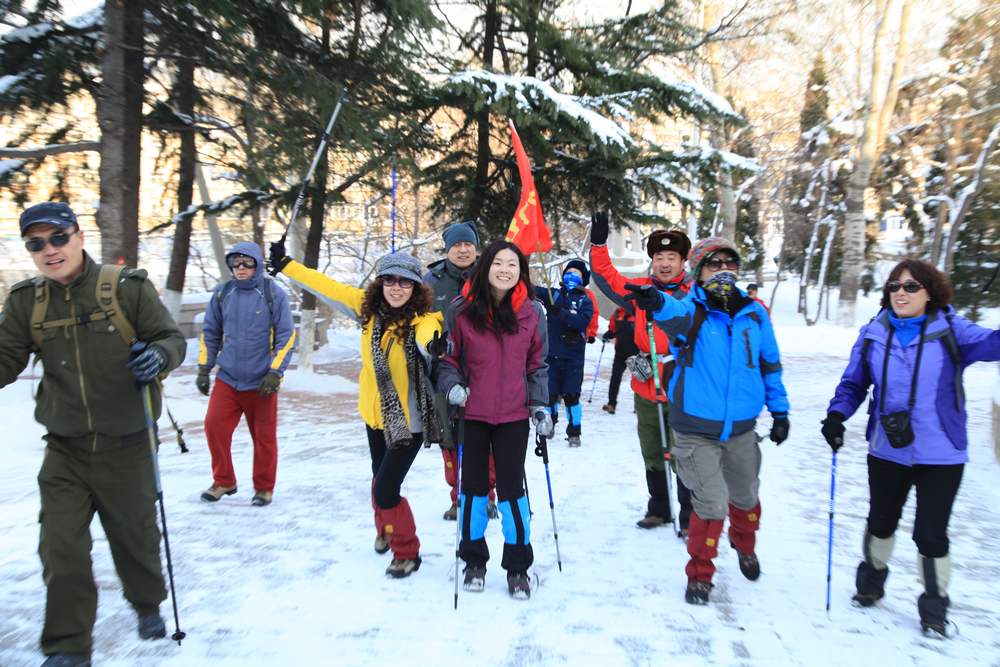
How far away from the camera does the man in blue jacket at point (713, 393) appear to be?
382 cm

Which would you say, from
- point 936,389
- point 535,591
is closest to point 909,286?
point 936,389

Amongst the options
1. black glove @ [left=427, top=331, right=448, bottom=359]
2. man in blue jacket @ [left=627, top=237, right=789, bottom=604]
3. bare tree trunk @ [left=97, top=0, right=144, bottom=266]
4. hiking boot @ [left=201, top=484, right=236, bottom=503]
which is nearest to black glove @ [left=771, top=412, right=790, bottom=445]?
man in blue jacket @ [left=627, top=237, right=789, bottom=604]

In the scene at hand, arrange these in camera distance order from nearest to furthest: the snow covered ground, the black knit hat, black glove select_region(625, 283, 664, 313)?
the snow covered ground → black glove select_region(625, 283, 664, 313) → the black knit hat

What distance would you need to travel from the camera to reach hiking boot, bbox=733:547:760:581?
4121 mm

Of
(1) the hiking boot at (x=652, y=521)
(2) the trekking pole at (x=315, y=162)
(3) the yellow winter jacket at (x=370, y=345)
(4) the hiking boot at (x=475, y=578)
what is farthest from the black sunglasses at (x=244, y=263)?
(1) the hiking boot at (x=652, y=521)

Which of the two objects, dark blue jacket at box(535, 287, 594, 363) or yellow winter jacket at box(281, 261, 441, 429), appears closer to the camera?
yellow winter jacket at box(281, 261, 441, 429)

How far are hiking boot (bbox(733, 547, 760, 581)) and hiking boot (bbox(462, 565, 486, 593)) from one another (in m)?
1.58

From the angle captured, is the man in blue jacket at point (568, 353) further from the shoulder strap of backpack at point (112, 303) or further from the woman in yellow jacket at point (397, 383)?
the shoulder strap of backpack at point (112, 303)

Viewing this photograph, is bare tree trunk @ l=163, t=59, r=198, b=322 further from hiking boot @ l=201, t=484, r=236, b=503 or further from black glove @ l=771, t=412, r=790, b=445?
black glove @ l=771, t=412, r=790, b=445

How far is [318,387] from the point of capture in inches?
485

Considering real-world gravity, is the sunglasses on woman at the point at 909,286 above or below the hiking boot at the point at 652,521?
above

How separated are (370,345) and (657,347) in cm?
234

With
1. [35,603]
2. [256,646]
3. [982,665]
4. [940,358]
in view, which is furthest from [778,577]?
[35,603]

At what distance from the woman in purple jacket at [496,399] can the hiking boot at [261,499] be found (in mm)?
2293
